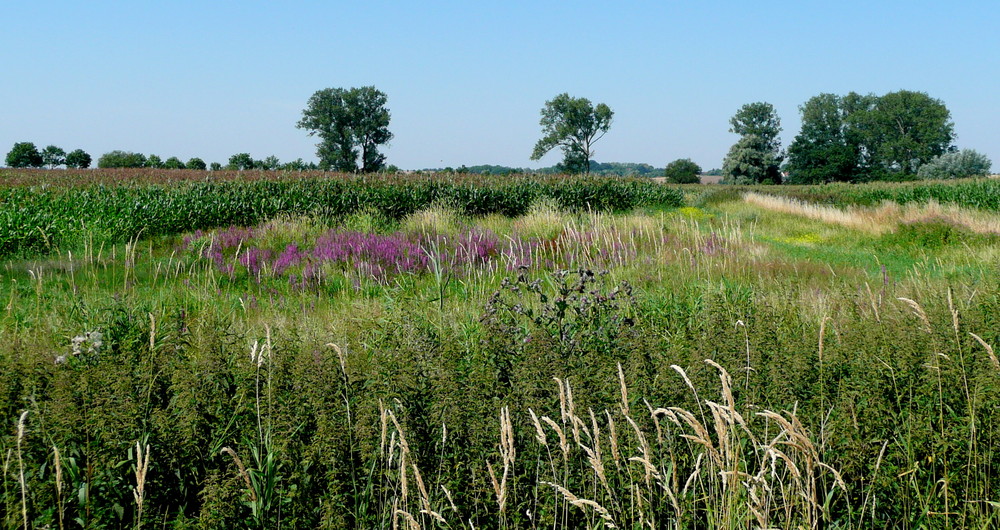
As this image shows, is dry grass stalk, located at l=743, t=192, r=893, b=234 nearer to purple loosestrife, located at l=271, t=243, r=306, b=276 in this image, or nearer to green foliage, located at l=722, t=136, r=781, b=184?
purple loosestrife, located at l=271, t=243, r=306, b=276

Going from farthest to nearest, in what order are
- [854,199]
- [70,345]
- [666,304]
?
[854,199]
[666,304]
[70,345]

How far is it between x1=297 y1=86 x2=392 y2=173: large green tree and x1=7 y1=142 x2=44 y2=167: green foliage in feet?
76.2

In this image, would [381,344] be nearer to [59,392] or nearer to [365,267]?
[59,392]

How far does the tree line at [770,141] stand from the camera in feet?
212

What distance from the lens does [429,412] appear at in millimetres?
3160

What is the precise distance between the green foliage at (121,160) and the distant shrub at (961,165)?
226 ft

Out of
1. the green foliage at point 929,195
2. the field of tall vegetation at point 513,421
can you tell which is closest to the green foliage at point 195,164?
the green foliage at point 929,195

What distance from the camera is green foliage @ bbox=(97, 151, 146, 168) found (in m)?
55.1

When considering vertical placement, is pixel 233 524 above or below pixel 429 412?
below

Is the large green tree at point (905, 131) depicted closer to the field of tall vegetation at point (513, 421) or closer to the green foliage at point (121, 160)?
the green foliage at point (121, 160)

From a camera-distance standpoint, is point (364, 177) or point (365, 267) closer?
point (365, 267)

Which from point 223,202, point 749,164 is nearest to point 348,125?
point 749,164

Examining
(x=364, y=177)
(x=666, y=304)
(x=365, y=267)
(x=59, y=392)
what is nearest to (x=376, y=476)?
(x=59, y=392)

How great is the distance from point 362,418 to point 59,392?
4.47 ft
